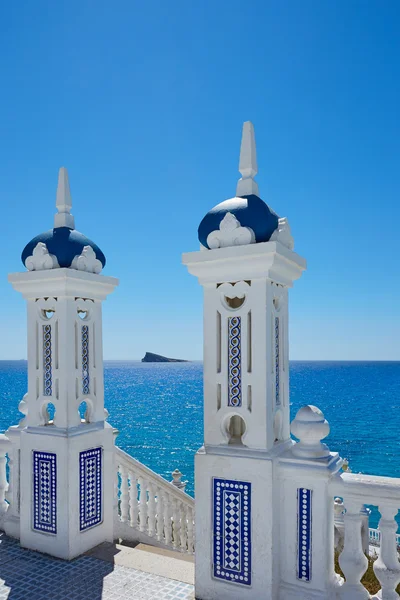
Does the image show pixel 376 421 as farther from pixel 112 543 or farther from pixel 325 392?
pixel 112 543

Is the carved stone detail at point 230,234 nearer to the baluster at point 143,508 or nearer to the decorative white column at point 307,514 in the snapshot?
the decorative white column at point 307,514

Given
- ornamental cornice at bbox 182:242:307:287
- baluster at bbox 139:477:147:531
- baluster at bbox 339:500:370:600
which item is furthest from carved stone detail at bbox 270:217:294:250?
baluster at bbox 139:477:147:531

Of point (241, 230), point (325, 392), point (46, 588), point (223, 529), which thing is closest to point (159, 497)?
point (46, 588)

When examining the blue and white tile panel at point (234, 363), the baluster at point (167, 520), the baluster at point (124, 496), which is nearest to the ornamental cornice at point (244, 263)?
the blue and white tile panel at point (234, 363)

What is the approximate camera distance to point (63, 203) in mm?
5242

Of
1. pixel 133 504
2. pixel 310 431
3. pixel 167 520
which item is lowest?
pixel 167 520

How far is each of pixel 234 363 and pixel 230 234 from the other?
3.33ft

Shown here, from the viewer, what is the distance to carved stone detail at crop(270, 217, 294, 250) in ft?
12.6

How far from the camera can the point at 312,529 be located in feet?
11.5

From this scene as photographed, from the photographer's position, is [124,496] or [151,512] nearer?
[124,496]

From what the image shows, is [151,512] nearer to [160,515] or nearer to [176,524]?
[160,515]

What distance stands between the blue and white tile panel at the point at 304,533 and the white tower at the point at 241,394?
0.58 ft

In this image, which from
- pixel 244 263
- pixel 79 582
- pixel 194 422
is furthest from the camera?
pixel 194 422

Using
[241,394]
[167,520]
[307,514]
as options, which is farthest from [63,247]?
[167,520]
